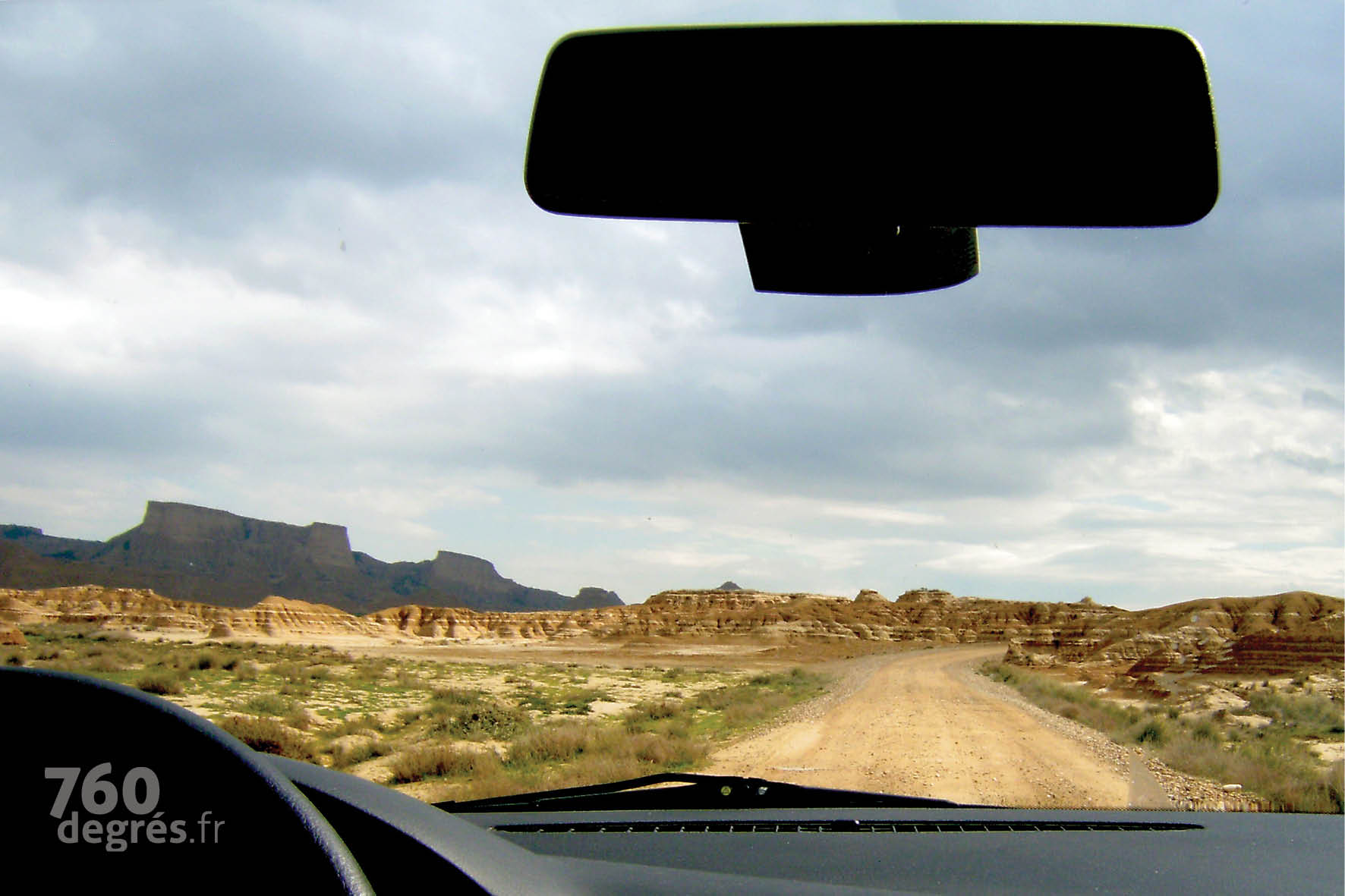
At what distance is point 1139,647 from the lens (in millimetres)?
56250

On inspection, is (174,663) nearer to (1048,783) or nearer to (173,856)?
(1048,783)

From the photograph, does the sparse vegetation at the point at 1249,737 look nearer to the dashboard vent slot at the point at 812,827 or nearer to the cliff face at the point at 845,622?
the dashboard vent slot at the point at 812,827

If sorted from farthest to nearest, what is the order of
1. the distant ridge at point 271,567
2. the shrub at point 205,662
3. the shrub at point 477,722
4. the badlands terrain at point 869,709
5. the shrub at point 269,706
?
the distant ridge at point 271,567
the shrub at point 205,662
the shrub at point 269,706
the shrub at point 477,722
the badlands terrain at point 869,709

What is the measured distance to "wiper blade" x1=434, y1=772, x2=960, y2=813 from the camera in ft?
14.4

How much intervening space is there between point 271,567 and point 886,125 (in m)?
149

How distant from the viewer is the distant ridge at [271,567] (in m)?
105

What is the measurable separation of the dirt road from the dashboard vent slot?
448 cm

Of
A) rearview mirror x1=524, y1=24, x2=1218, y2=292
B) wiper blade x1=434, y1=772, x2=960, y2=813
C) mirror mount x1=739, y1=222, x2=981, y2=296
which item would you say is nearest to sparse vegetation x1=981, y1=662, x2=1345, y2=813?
wiper blade x1=434, y1=772, x2=960, y2=813

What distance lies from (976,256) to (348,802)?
2.39 metres

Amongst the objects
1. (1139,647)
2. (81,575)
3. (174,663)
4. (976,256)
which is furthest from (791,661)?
(81,575)

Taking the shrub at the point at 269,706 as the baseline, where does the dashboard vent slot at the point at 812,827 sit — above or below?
above

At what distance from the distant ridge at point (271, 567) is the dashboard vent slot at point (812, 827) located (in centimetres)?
9874

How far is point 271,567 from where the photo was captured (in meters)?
136

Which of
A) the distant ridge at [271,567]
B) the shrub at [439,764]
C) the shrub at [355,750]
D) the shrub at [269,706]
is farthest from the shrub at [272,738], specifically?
the distant ridge at [271,567]
